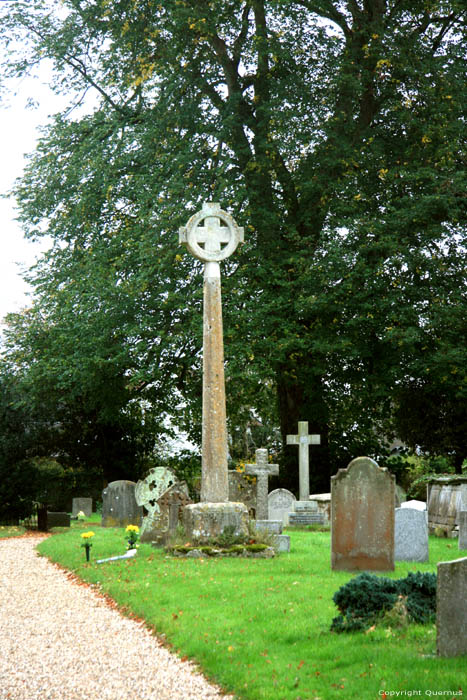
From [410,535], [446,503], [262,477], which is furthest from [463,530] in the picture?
[262,477]

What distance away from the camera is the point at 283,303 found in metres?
22.8

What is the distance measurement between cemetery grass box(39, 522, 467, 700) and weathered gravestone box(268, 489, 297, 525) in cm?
788

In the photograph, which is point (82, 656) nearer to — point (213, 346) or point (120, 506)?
point (213, 346)

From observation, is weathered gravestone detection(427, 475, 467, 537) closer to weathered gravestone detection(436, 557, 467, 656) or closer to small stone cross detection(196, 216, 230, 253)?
small stone cross detection(196, 216, 230, 253)

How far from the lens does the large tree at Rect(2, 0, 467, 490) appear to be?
22062 mm

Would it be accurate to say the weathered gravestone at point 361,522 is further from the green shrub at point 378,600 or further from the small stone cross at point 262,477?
the small stone cross at point 262,477

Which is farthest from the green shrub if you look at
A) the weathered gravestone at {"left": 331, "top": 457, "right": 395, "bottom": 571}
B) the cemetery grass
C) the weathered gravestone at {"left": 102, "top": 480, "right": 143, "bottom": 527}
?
the weathered gravestone at {"left": 102, "top": 480, "right": 143, "bottom": 527}

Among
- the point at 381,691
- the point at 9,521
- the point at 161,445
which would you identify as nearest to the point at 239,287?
the point at 9,521

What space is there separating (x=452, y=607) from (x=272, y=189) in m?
20.0

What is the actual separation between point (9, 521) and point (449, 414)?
14.5m

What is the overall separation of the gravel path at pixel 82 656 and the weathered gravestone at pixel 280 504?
→ 10.3 m

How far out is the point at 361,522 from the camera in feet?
37.0

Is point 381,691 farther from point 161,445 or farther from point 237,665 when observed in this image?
point 161,445

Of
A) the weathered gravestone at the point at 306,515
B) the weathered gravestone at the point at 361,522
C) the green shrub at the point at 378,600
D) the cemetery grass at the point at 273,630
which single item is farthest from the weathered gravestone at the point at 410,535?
the weathered gravestone at the point at 306,515
